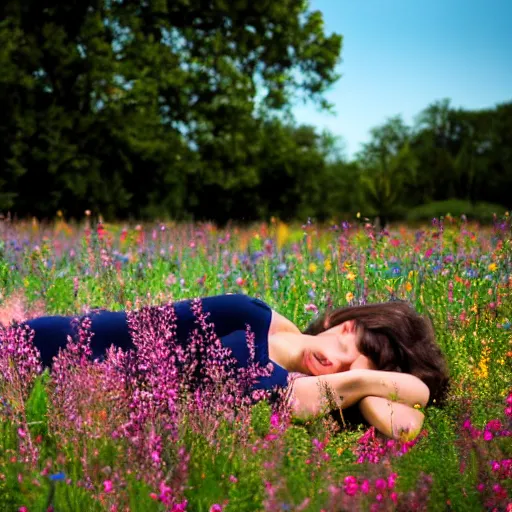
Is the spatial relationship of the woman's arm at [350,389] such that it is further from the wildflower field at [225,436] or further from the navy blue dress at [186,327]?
the navy blue dress at [186,327]

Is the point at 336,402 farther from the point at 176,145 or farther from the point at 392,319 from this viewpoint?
the point at 176,145

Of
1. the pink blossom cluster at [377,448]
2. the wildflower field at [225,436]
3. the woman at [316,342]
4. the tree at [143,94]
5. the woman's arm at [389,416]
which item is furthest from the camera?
the tree at [143,94]

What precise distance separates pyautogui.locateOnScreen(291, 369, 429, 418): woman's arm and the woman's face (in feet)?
0.82

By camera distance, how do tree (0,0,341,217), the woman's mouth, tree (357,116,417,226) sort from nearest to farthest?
the woman's mouth → tree (0,0,341,217) → tree (357,116,417,226)

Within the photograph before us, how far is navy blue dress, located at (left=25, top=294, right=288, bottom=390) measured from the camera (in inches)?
147

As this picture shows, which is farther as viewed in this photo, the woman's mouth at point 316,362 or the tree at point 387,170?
the tree at point 387,170

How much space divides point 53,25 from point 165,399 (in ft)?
47.5

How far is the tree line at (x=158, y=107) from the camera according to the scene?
629 inches

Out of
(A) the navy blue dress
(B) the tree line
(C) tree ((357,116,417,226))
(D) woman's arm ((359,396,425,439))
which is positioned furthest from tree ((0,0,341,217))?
(D) woman's arm ((359,396,425,439))

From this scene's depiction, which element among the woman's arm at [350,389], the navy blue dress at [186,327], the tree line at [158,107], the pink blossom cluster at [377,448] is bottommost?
the pink blossom cluster at [377,448]

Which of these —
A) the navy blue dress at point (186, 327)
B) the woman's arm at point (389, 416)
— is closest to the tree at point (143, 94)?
the navy blue dress at point (186, 327)

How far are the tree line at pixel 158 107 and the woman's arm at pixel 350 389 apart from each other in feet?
38.1

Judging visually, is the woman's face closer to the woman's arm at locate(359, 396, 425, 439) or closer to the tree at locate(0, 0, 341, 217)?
the woman's arm at locate(359, 396, 425, 439)

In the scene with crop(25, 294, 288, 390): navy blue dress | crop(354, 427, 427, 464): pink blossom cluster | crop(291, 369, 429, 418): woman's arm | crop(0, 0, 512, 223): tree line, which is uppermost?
crop(0, 0, 512, 223): tree line
